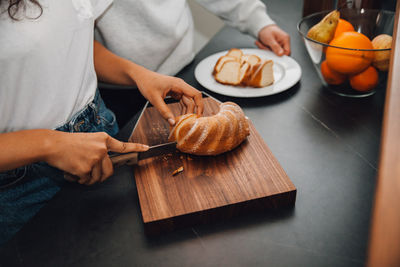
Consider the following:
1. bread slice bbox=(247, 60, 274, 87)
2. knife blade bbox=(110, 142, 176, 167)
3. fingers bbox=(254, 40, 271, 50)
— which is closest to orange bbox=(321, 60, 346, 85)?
bread slice bbox=(247, 60, 274, 87)

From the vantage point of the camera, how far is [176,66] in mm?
1381

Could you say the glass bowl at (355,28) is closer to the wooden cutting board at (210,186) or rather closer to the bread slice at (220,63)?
the bread slice at (220,63)

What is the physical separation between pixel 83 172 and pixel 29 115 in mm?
222

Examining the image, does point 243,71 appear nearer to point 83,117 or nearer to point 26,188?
point 83,117

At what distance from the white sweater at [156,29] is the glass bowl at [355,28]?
32 cm

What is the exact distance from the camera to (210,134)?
2.86ft

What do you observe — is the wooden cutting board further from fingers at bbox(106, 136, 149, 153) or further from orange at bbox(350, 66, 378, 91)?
orange at bbox(350, 66, 378, 91)

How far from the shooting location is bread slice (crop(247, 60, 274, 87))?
1175 mm

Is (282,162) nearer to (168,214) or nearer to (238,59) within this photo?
(168,214)

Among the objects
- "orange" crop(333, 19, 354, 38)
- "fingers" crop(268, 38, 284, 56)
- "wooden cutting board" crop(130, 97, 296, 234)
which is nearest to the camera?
"wooden cutting board" crop(130, 97, 296, 234)

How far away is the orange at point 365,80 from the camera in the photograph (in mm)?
1062

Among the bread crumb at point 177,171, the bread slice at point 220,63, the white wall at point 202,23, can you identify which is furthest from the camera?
the white wall at point 202,23

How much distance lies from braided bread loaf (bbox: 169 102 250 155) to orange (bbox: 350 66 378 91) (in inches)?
17.7

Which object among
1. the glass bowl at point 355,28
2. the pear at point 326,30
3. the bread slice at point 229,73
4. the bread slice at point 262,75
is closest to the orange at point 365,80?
the glass bowl at point 355,28
